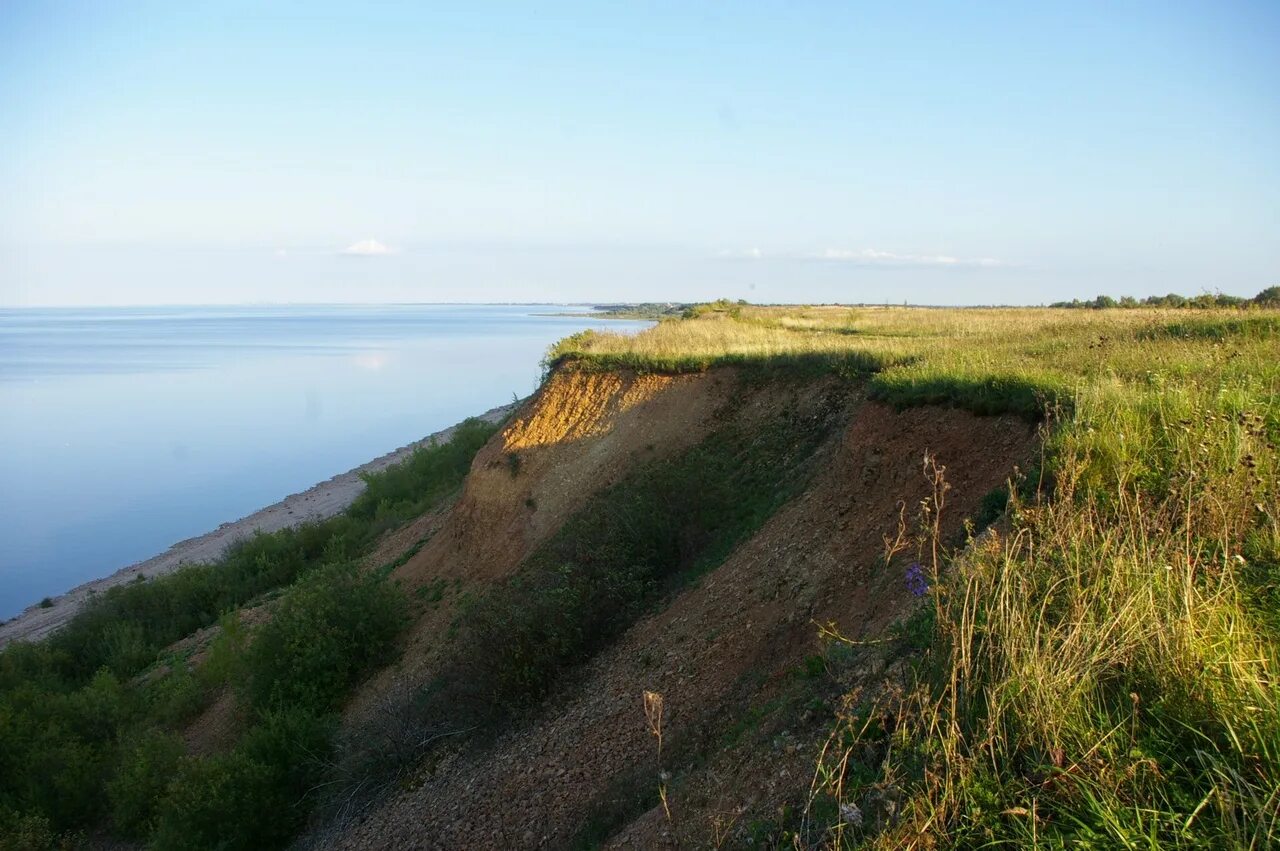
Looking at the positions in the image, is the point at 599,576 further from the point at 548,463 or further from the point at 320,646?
the point at 548,463

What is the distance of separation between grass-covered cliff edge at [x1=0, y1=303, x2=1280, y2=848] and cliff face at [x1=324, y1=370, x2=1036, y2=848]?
47 millimetres

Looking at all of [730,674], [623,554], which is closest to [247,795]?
[623,554]

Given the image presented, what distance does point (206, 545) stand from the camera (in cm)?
2909

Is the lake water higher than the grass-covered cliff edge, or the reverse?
the grass-covered cliff edge

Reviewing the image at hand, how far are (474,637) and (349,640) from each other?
4.33m

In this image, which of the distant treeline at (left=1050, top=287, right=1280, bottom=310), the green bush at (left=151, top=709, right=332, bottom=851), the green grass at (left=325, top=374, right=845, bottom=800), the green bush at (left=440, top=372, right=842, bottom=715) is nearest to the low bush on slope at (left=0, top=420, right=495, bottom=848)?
the green bush at (left=151, top=709, right=332, bottom=851)

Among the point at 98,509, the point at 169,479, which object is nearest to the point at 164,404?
the point at 169,479

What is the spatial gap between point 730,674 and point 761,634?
564 mm

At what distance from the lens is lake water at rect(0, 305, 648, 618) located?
3191 cm

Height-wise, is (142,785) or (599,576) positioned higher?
(599,576)

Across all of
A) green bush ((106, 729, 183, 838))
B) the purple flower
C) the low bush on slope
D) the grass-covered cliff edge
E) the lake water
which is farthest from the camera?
the lake water

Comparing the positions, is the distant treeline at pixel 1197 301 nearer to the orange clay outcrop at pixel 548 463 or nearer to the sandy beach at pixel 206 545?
the orange clay outcrop at pixel 548 463

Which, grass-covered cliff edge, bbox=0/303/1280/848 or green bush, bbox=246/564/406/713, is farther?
green bush, bbox=246/564/406/713

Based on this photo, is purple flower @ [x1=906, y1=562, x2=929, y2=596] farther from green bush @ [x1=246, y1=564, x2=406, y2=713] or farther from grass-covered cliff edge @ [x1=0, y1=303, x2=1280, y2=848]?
green bush @ [x1=246, y1=564, x2=406, y2=713]
